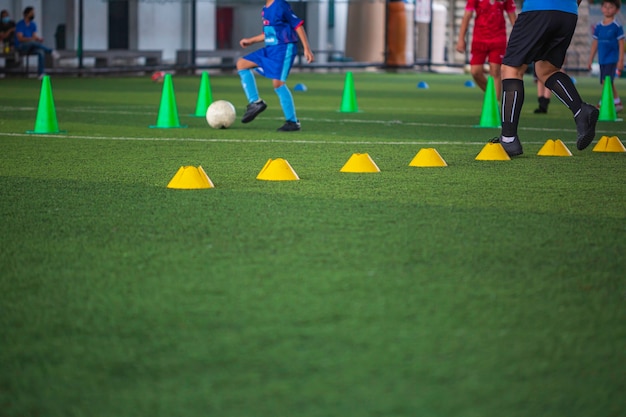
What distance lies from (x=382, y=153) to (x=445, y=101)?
33.3 feet

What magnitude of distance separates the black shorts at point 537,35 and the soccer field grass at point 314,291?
1072 mm

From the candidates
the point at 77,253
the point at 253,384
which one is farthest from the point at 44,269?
the point at 253,384

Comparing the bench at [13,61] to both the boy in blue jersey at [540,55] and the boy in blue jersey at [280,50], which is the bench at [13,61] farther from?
the boy in blue jersey at [540,55]

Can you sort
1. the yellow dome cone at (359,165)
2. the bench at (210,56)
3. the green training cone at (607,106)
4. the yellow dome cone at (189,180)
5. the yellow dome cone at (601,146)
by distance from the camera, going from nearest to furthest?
the yellow dome cone at (189,180) → the yellow dome cone at (359,165) → the yellow dome cone at (601,146) → the green training cone at (607,106) → the bench at (210,56)

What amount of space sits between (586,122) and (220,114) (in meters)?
4.42

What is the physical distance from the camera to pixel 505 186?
6.61 meters

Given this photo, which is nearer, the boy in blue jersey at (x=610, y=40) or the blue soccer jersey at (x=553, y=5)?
the blue soccer jersey at (x=553, y=5)

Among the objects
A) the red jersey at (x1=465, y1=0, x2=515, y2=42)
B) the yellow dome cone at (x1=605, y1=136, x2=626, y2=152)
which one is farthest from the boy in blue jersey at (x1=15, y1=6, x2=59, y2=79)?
the yellow dome cone at (x1=605, y1=136, x2=626, y2=152)

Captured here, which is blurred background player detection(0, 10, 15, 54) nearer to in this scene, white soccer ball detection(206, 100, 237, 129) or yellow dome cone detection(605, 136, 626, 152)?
white soccer ball detection(206, 100, 237, 129)

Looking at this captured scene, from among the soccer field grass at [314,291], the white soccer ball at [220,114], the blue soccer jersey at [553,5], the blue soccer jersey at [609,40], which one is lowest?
the white soccer ball at [220,114]

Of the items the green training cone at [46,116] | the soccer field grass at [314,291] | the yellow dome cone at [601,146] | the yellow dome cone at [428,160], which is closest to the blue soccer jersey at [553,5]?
the yellow dome cone at [601,146]

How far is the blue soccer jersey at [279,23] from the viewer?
11.3 m

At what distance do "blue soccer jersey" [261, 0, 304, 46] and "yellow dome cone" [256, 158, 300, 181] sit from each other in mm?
4698

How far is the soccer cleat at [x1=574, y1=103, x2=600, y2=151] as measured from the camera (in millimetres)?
8227
